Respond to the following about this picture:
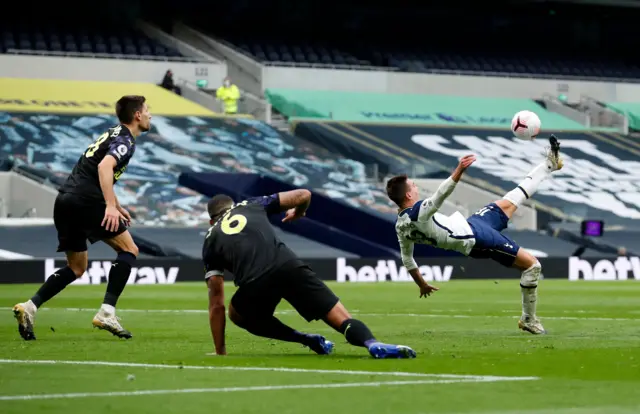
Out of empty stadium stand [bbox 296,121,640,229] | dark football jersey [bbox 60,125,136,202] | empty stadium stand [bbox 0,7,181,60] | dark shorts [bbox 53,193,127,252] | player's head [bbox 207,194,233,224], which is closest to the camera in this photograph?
player's head [bbox 207,194,233,224]

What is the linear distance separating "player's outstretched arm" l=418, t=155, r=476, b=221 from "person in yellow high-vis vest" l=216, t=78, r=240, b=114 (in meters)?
34.1

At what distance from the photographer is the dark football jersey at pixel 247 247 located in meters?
10.9

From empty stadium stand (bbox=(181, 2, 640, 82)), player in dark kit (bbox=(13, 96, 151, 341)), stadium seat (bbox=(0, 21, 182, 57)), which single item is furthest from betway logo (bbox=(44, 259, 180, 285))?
empty stadium stand (bbox=(181, 2, 640, 82))

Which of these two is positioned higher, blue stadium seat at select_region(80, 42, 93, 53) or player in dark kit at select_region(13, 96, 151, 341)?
player in dark kit at select_region(13, 96, 151, 341)

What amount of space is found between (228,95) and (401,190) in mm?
34798

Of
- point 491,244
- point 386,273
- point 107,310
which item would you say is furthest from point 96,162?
point 386,273

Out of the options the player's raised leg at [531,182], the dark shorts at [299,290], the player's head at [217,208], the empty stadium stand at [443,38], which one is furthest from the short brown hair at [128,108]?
the empty stadium stand at [443,38]

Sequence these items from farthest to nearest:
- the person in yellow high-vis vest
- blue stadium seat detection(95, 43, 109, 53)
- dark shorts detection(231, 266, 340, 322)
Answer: blue stadium seat detection(95, 43, 109, 53), the person in yellow high-vis vest, dark shorts detection(231, 266, 340, 322)

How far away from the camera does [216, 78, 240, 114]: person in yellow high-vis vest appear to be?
156 feet

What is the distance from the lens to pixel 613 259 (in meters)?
36.6

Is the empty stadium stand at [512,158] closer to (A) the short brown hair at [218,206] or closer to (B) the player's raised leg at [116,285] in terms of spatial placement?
(B) the player's raised leg at [116,285]

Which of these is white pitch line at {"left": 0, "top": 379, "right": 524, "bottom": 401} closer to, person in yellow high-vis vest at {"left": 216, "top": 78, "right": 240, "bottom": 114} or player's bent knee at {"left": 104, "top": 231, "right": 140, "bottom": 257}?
player's bent knee at {"left": 104, "top": 231, "right": 140, "bottom": 257}

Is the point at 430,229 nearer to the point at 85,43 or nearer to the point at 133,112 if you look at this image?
the point at 133,112

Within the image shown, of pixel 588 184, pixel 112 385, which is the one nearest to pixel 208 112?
pixel 588 184
